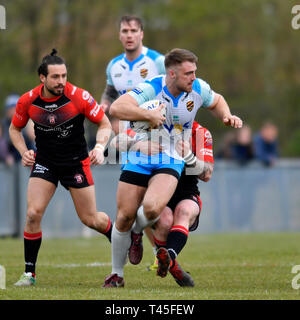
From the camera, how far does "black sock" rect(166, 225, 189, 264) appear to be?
7293mm

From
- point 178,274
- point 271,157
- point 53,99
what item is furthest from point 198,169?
point 271,157

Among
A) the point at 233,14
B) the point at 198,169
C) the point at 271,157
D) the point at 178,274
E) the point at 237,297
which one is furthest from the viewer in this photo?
the point at 233,14

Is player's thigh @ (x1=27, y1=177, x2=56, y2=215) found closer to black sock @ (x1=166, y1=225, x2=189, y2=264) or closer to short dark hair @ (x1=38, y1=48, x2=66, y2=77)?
short dark hair @ (x1=38, y1=48, x2=66, y2=77)

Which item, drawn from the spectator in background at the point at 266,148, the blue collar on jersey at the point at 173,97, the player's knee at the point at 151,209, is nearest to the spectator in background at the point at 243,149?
the spectator in background at the point at 266,148

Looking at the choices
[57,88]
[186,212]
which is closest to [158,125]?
[186,212]

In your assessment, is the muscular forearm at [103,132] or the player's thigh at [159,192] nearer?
the player's thigh at [159,192]

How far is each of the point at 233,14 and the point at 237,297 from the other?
26471mm

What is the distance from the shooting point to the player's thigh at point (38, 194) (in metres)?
7.90

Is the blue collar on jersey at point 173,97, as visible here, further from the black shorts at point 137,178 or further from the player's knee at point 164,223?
the player's knee at point 164,223

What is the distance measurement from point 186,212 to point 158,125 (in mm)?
890

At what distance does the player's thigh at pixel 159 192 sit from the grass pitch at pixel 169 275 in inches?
30.0

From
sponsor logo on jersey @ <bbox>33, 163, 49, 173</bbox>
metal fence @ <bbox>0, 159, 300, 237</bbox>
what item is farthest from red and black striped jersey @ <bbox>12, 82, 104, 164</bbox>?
metal fence @ <bbox>0, 159, 300, 237</bbox>

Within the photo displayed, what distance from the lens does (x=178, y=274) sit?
743 cm

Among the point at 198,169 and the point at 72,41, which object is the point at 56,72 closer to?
the point at 198,169
